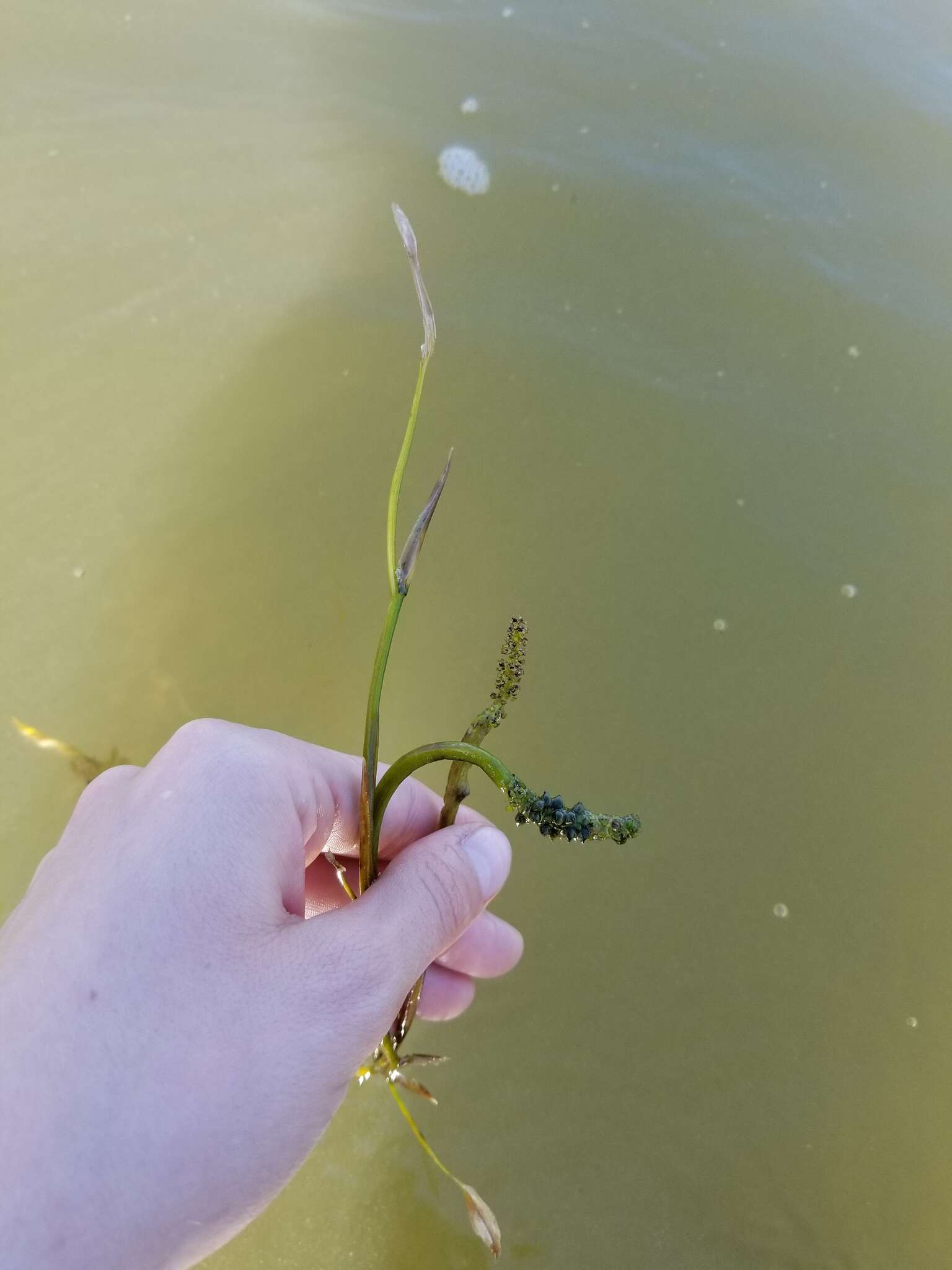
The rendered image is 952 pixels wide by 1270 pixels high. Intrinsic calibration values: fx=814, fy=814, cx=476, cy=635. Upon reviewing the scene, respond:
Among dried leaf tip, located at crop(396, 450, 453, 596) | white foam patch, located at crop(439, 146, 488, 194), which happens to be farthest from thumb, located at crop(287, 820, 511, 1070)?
white foam patch, located at crop(439, 146, 488, 194)

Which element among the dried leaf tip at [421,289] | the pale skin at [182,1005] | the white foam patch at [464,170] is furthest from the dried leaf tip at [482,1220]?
the white foam patch at [464,170]

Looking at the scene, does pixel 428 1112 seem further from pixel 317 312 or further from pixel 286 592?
pixel 317 312

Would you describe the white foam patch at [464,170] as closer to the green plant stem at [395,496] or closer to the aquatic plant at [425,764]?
the aquatic plant at [425,764]

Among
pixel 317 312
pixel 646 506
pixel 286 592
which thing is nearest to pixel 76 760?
pixel 286 592

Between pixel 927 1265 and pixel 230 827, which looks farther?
pixel 927 1265

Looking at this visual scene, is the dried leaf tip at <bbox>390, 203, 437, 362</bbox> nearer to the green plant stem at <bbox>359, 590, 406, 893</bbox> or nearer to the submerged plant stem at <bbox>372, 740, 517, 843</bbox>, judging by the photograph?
the green plant stem at <bbox>359, 590, 406, 893</bbox>

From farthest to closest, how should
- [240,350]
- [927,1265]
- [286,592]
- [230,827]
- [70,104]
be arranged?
1. [70,104]
2. [240,350]
3. [286,592]
4. [927,1265]
5. [230,827]

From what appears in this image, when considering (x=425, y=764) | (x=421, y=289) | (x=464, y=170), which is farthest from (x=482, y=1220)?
(x=464, y=170)

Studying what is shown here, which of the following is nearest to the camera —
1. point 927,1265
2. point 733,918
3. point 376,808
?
point 376,808
